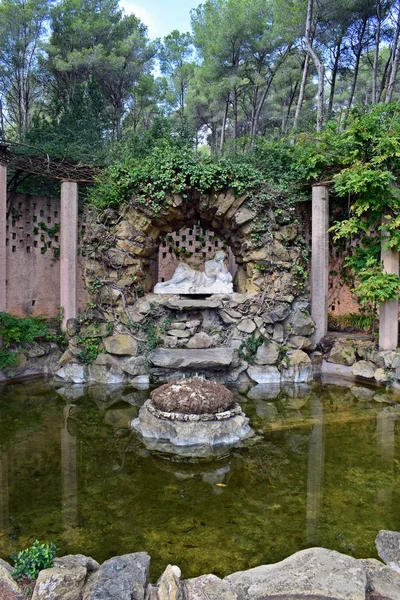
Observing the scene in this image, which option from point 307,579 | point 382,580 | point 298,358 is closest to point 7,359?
point 298,358

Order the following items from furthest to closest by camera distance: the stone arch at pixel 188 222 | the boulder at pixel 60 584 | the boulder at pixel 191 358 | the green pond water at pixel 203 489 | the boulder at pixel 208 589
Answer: the stone arch at pixel 188 222 → the boulder at pixel 191 358 → the green pond water at pixel 203 489 → the boulder at pixel 208 589 → the boulder at pixel 60 584

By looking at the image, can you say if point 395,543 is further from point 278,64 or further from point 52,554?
point 278,64

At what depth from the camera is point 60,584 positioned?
6.81ft

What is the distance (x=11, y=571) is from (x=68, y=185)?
28.4 ft

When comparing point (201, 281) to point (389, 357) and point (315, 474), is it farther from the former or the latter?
point (315, 474)

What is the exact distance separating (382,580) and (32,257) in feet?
35.4

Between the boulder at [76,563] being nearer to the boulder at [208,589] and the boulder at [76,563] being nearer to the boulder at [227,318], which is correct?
the boulder at [208,589]

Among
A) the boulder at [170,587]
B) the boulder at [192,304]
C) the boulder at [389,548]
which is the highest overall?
the boulder at [192,304]

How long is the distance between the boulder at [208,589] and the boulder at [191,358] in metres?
5.20

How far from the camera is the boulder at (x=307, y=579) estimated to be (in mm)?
2148

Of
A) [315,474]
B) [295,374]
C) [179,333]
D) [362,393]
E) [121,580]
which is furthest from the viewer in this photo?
[179,333]

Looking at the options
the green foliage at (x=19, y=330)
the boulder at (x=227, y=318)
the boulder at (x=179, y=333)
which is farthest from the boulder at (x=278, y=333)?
the green foliage at (x=19, y=330)

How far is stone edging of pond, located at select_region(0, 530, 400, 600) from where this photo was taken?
2.09 meters

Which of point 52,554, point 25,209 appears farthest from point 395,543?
point 25,209
